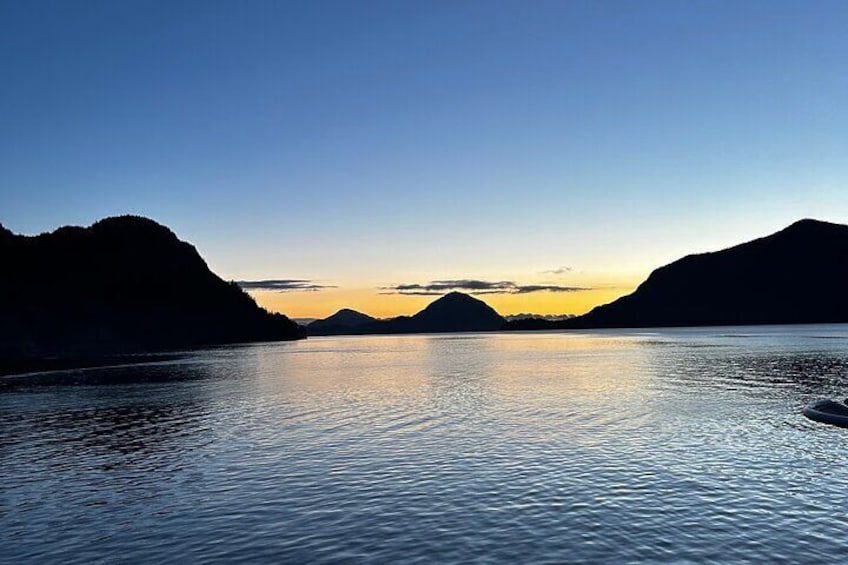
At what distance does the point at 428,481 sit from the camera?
3616cm

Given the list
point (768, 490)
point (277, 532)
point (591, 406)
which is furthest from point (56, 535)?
point (591, 406)

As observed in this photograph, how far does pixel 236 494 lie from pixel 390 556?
1387cm

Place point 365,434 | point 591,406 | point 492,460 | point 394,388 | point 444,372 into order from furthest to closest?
point 444,372, point 394,388, point 591,406, point 365,434, point 492,460

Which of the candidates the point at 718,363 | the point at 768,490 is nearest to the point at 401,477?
the point at 768,490

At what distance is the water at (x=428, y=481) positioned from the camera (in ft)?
83.5

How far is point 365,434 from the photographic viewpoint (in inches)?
2099

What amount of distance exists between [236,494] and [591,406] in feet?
153

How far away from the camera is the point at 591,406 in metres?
69.7

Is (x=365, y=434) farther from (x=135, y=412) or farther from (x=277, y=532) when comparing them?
(x=135, y=412)

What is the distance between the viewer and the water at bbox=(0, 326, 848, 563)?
83.5ft

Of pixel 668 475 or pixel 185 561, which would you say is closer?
pixel 185 561

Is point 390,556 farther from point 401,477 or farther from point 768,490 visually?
point 768,490

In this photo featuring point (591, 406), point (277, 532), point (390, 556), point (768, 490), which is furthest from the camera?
point (591, 406)

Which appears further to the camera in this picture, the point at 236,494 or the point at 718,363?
the point at 718,363
